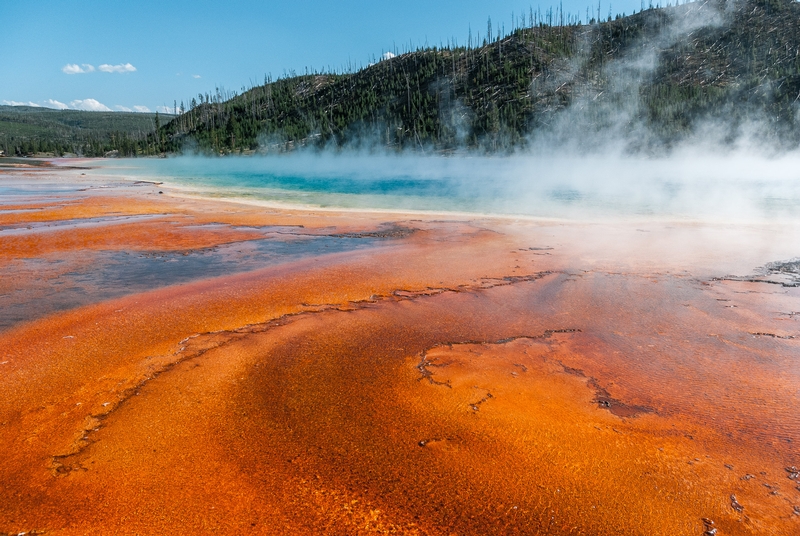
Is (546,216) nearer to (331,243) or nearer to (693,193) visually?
(331,243)

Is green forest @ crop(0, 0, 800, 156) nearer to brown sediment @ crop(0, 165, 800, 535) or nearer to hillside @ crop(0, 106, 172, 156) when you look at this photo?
hillside @ crop(0, 106, 172, 156)

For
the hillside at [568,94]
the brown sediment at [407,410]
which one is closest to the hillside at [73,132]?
the hillside at [568,94]

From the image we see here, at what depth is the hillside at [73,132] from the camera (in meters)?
92.4

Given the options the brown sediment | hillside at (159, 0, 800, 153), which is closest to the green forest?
hillside at (159, 0, 800, 153)

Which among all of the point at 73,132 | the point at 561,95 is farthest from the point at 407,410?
the point at 73,132

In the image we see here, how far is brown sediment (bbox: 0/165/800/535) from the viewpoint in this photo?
3039mm

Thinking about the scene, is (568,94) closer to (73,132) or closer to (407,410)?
(407,410)

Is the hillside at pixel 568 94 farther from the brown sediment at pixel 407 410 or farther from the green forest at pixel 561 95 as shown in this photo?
the brown sediment at pixel 407 410

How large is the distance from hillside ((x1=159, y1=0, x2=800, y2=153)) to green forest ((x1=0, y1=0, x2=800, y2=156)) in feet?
0.89

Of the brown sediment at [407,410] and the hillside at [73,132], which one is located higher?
the hillside at [73,132]

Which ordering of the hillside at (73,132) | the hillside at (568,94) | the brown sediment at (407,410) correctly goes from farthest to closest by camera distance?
the hillside at (73,132), the hillside at (568,94), the brown sediment at (407,410)

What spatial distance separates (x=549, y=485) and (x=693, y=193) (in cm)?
2958

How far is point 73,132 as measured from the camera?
144000 millimetres

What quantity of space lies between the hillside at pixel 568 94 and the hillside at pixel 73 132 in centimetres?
1212
